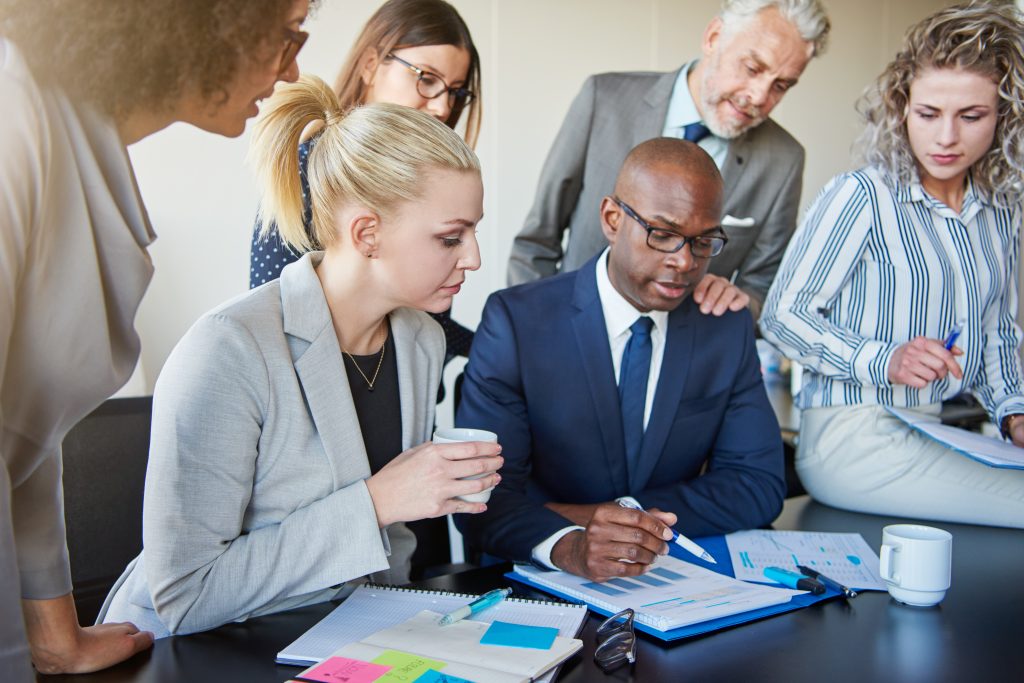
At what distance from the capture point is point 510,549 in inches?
65.7

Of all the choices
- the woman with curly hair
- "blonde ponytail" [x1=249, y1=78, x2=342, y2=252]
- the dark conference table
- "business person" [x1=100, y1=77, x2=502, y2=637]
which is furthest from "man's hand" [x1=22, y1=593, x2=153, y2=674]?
"blonde ponytail" [x1=249, y1=78, x2=342, y2=252]

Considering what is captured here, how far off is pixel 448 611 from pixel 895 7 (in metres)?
4.60

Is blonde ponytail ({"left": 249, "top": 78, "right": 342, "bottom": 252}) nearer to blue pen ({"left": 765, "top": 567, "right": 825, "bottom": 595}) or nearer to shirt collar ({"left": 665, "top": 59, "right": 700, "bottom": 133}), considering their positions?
blue pen ({"left": 765, "top": 567, "right": 825, "bottom": 595})

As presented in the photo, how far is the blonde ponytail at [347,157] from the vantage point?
1.56m

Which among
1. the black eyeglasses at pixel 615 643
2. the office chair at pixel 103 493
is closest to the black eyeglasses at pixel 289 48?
the black eyeglasses at pixel 615 643

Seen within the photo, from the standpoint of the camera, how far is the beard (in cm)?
252

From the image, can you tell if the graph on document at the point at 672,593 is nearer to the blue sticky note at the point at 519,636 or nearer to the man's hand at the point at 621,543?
the man's hand at the point at 621,543

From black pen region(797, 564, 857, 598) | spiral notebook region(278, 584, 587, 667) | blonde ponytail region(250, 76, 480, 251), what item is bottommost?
black pen region(797, 564, 857, 598)

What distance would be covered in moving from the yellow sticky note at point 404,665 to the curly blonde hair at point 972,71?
1733 mm

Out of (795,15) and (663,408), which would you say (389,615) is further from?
(795,15)

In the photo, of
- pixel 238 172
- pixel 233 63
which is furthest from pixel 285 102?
pixel 238 172

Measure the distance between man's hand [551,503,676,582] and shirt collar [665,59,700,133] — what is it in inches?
57.3

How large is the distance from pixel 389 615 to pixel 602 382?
79 cm

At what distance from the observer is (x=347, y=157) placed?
1577 millimetres
